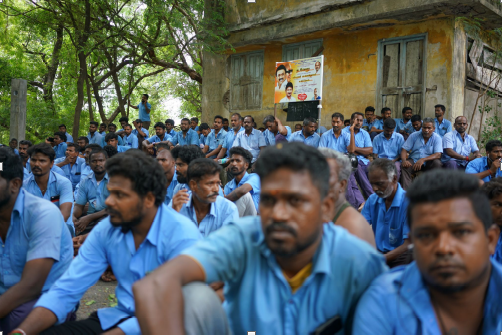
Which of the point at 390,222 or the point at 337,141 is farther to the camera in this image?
the point at 337,141

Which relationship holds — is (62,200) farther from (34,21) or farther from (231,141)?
(34,21)

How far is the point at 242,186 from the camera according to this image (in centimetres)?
482

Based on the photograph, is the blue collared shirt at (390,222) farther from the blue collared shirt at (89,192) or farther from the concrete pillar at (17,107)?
the concrete pillar at (17,107)

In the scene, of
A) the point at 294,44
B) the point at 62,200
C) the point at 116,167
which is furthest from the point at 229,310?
the point at 294,44

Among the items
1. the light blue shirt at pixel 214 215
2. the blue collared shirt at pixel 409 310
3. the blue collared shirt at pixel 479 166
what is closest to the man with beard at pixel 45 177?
the light blue shirt at pixel 214 215

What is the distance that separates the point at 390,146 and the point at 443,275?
707 cm

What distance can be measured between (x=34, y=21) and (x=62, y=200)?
360 inches

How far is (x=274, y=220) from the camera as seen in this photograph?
4.72ft

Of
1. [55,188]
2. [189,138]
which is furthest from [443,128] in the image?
[55,188]

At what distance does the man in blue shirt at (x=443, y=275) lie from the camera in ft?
4.35

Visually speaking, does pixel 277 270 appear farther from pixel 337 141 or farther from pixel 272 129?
pixel 272 129

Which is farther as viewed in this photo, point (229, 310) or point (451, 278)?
point (229, 310)

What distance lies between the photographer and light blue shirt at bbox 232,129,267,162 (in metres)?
9.09

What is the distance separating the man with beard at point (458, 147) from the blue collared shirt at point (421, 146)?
18 centimetres
